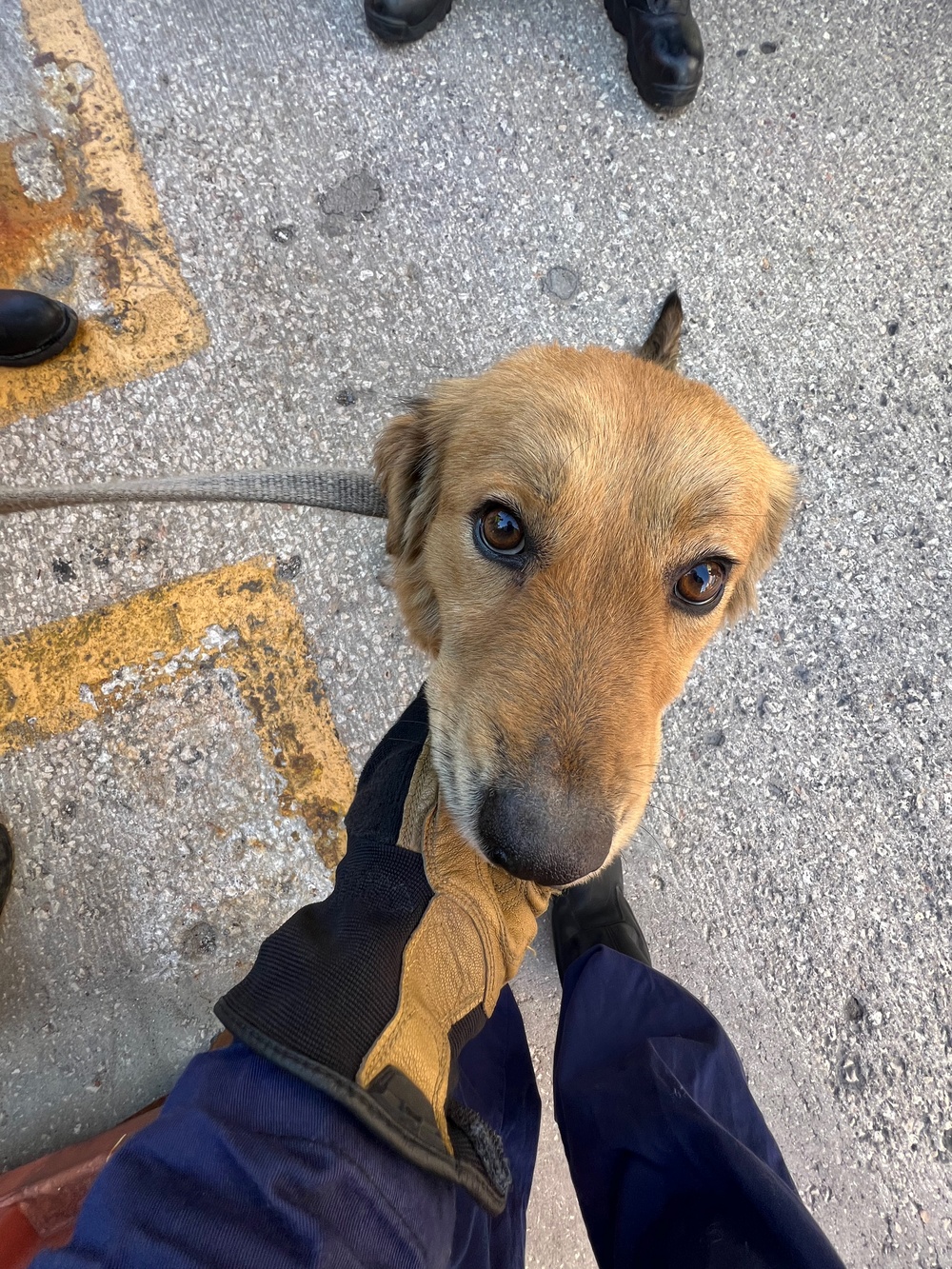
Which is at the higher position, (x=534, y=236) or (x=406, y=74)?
(x=406, y=74)

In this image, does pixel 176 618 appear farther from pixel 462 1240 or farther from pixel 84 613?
pixel 462 1240

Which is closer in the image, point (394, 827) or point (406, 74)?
point (394, 827)

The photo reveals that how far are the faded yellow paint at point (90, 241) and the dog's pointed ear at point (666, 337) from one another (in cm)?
180

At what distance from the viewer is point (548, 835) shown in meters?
1.37

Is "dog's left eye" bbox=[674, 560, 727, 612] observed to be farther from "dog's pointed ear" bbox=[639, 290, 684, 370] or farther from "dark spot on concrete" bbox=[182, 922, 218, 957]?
"dark spot on concrete" bbox=[182, 922, 218, 957]

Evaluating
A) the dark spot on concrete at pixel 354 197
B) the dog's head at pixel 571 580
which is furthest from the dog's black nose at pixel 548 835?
the dark spot on concrete at pixel 354 197

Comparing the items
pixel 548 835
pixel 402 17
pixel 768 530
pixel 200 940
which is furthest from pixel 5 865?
pixel 402 17

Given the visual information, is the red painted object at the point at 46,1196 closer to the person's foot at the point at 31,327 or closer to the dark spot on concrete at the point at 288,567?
the dark spot on concrete at the point at 288,567

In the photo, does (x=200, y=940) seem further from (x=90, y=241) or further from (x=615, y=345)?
(x=615, y=345)

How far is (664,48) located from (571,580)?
2838 millimetres

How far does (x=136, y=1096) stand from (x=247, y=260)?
323cm

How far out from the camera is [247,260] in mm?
2934

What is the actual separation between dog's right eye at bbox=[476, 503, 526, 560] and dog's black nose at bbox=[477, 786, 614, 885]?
0.62m

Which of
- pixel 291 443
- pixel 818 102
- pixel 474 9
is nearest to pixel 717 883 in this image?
pixel 291 443
